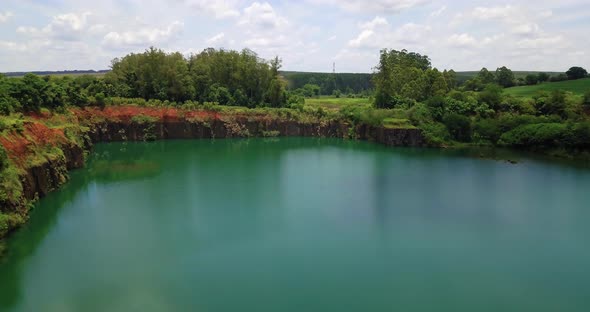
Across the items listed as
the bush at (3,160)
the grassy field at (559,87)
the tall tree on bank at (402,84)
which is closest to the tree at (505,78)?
the grassy field at (559,87)

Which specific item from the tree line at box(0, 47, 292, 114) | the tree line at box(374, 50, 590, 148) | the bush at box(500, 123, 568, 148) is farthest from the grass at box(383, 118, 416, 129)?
the tree line at box(0, 47, 292, 114)

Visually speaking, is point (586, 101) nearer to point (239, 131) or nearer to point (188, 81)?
point (239, 131)

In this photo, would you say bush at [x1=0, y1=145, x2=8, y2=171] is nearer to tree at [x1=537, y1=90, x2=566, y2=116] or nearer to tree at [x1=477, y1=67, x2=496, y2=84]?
tree at [x1=537, y1=90, x2=566, y2=116]

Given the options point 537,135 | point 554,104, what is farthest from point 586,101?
point 537,135

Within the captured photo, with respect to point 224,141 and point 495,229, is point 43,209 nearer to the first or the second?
point 495,229

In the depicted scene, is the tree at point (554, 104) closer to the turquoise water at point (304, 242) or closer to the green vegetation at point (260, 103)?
the green vegetation at point (260, 103)
